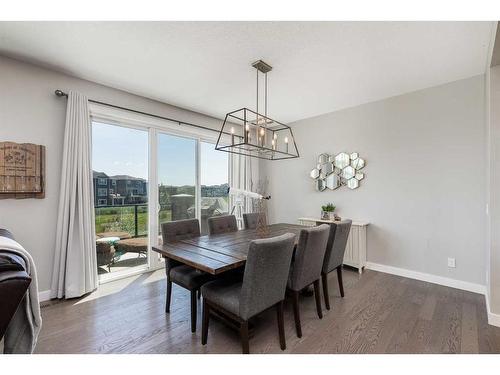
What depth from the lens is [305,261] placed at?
203 cm

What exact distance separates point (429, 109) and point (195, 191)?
3.63 m

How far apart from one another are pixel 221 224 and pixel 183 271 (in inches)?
35.3

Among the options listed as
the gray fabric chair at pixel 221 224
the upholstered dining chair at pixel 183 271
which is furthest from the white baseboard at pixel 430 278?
the upholstered dining chair at pixel 183 271

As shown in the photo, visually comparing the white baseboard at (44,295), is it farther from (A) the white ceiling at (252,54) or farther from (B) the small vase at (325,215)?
(B) the small vase at (325,215)

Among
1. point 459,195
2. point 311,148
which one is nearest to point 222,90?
point 311,148

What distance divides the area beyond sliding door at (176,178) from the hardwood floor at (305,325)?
4.24ft

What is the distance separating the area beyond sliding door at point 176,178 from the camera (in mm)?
3695

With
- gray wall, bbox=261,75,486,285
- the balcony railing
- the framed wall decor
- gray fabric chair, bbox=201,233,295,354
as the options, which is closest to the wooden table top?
gray fabric chair, bbox=201,233,295,354

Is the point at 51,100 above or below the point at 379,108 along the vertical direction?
below

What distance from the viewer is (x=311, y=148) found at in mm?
4395

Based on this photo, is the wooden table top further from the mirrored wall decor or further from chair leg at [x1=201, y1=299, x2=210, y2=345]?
the mirrored wall decor

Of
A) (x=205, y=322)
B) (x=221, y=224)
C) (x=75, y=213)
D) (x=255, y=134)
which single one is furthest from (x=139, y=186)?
(x=255, y=134)
